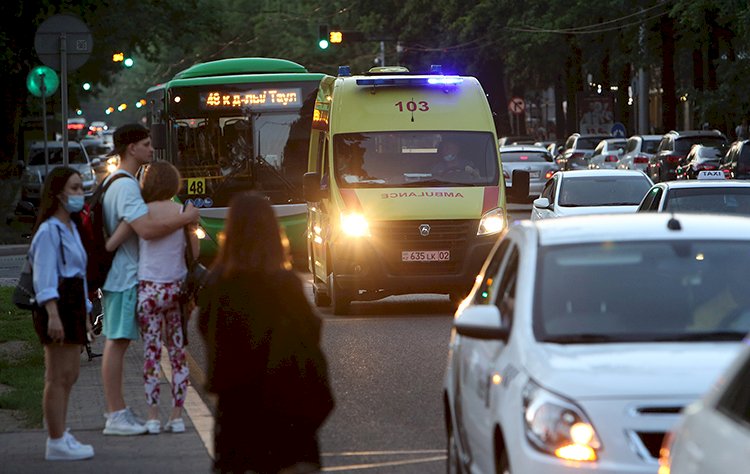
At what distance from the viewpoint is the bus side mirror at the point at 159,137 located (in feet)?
78.8

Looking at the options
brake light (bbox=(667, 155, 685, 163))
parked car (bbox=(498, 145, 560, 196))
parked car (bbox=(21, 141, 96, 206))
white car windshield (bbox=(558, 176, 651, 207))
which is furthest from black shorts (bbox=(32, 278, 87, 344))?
parked car (bbox=(21, 141, 96, 206))

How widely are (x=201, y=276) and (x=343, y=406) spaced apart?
9.60 ft

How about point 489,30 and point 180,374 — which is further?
point 489,30

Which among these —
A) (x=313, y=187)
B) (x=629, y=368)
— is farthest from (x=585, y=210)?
(x=629, y=368)

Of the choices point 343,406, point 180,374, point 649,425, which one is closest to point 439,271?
point 343,406

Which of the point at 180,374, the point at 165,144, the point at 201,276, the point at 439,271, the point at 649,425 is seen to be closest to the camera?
the point at 649,425

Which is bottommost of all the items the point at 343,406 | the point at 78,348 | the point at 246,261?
the point at 343,406

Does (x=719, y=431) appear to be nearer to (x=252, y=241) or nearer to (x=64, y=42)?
(x=252, y=241)

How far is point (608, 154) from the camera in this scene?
50.6 meters

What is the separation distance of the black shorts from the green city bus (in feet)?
49.0

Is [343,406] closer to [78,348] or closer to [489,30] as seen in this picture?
[78,348]

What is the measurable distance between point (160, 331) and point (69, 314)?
0.94m

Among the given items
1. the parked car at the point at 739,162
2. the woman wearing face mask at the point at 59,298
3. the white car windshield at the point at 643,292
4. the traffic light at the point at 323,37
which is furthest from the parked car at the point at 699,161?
the white car windshield at the point at 643,292

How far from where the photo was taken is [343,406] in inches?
475
